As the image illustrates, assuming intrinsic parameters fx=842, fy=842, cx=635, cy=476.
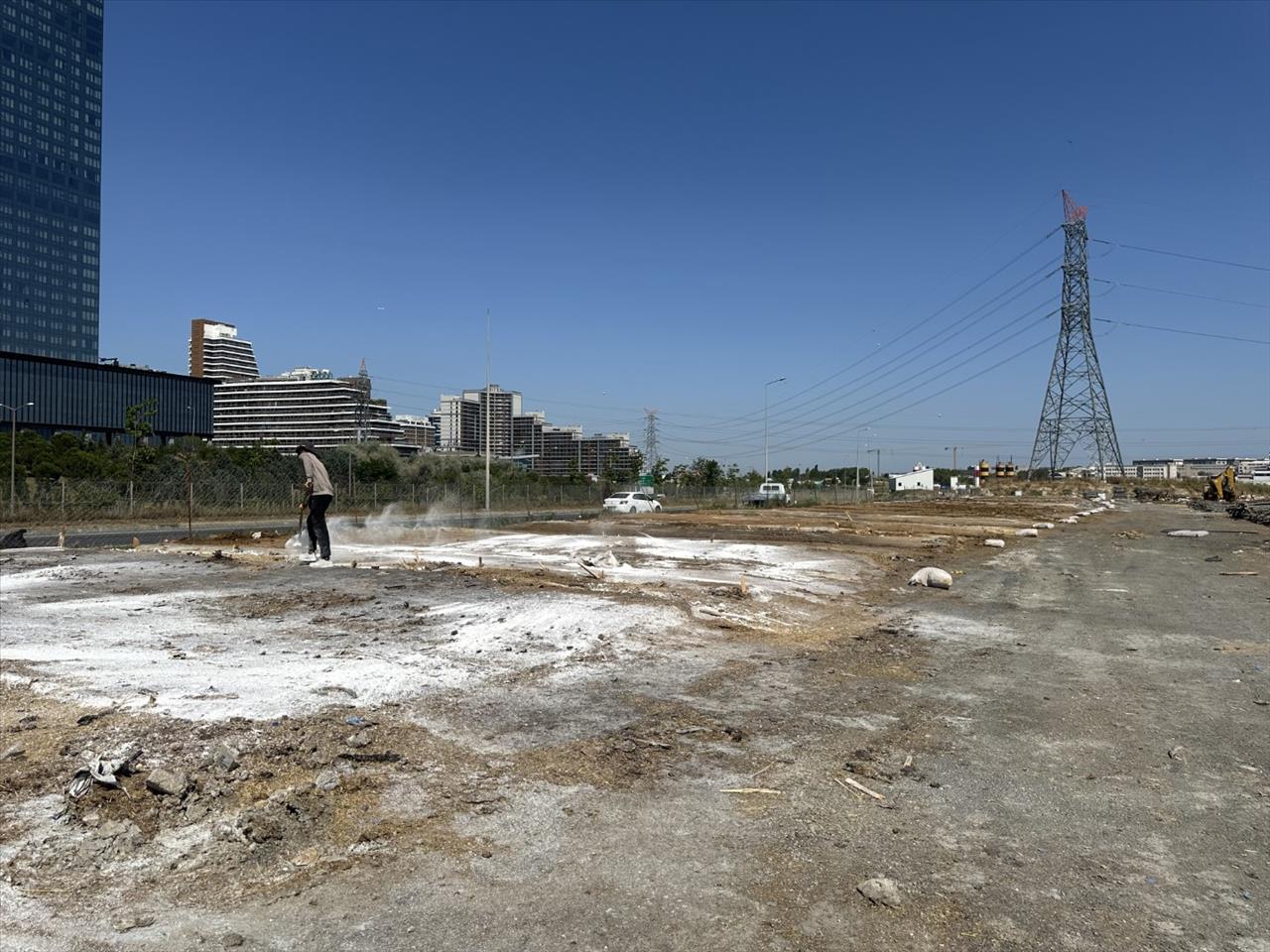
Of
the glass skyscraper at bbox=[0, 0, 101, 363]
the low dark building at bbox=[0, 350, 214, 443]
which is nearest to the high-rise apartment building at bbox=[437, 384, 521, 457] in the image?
the low dark building at bbox=[0, 350, 214, 443]

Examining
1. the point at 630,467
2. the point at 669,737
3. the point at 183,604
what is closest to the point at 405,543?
the point at 183,604

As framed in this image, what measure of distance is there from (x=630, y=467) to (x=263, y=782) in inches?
3158

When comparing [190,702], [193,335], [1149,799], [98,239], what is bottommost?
[1149,799]

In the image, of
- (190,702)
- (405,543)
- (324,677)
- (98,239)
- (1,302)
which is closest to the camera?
(190,702)

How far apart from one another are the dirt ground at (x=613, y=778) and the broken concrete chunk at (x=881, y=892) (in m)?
0.03

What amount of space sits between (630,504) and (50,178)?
189 metres

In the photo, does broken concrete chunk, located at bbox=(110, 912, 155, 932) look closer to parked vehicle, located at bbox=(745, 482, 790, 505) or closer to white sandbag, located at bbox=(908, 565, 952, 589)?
white sandbag, located at bbox=(908, 565, 952, 589)

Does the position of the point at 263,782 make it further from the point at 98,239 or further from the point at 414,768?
the point at 98,239

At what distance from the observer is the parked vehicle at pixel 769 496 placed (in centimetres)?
6103

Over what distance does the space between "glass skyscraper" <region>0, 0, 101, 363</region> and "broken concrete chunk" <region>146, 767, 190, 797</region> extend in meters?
201

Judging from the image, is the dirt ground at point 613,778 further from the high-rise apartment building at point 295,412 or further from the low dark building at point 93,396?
the high-rise apartment building at point 295,412

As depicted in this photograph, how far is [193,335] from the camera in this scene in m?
190

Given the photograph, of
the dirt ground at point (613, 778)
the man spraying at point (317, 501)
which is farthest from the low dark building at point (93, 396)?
the dirt ground at point (613, 778)

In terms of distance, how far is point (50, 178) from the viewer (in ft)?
582
